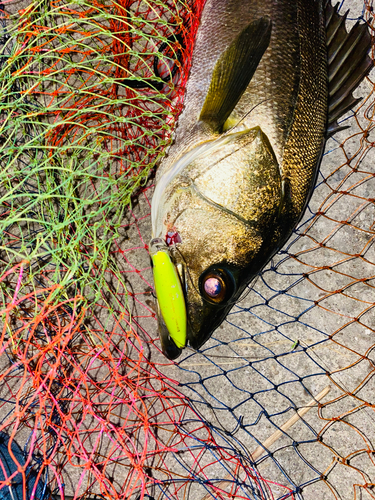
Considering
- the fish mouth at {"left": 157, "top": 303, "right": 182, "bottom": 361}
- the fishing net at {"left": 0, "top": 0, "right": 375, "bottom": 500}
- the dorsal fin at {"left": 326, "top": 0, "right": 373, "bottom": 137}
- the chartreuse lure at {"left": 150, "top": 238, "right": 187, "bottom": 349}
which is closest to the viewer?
the chartreuse lure at {"left": 150, "top": 238, "right": 187, "bottom": 349}

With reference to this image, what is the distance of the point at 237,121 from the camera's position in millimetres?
1701

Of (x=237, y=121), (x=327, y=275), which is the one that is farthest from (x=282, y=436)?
(x=237, y=121)

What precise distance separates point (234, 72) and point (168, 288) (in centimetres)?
107

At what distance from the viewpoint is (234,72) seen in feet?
5.61

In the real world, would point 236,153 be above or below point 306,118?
below

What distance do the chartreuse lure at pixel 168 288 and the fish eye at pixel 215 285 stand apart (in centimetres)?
11

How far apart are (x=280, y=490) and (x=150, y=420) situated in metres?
0.91

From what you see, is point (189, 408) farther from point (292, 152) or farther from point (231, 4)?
point (231, 4)

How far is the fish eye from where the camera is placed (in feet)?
5.39

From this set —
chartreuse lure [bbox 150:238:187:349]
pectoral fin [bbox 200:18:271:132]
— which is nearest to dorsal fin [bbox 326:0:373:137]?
pectoral fin [bbox 200:18:271:132]

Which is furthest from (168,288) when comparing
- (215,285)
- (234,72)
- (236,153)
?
(234,72)

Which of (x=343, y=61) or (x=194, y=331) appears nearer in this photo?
(x=194, y=331)

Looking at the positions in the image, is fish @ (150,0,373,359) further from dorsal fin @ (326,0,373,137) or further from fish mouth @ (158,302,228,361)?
dorsal fin @ (326,0,373,137)

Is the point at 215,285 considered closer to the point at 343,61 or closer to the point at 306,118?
the point at 306,118
